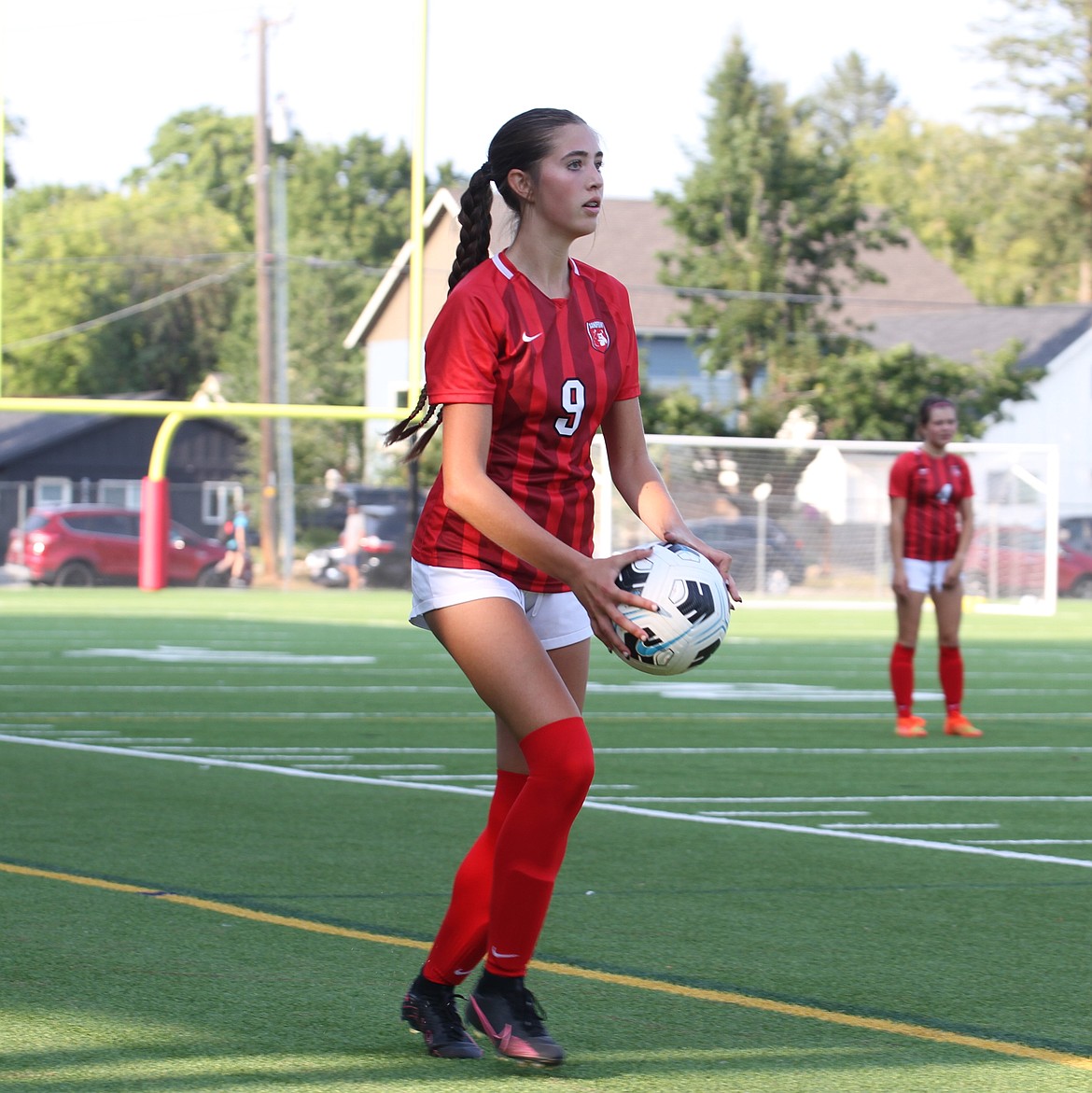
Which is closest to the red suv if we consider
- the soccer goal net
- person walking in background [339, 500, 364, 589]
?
person walking in background [339, 500, 364, 589]

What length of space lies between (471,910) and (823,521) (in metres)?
27.9

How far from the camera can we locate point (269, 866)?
6.49m

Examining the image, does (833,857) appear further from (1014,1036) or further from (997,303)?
(997,303)

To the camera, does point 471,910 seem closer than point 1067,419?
Yes

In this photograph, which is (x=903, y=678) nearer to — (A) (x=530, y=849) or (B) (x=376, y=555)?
(A) (x=530, y=849)

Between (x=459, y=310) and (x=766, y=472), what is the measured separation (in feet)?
92.3

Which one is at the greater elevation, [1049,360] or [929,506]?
[1049,360]

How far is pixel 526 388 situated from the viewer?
392 centimetres

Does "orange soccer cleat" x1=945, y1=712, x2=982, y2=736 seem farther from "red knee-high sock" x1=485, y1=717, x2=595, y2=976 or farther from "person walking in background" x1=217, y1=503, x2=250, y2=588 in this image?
"person walking in background" x1=217, y1=503, x2=250, y2=588

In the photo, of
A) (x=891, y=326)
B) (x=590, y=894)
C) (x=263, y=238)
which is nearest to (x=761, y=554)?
(x=263, y=238)

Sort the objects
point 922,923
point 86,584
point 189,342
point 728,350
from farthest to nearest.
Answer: point 189,342 < point 728,350 < point 86,584 < point 922,923

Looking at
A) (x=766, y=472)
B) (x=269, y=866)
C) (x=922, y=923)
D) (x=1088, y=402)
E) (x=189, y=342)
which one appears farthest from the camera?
(x=189, y=342)

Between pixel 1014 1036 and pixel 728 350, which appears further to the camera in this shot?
pixel 728 350

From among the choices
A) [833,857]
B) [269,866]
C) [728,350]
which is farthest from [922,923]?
[728,350]
